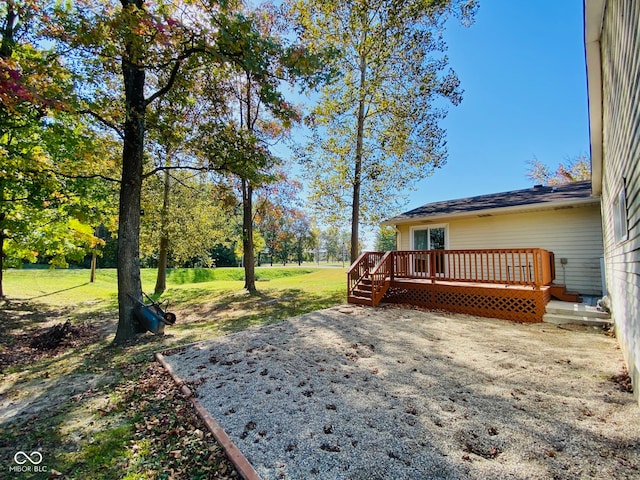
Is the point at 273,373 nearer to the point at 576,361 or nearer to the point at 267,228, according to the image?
the point at 576,361

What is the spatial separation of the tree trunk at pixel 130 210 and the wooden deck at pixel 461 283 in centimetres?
608

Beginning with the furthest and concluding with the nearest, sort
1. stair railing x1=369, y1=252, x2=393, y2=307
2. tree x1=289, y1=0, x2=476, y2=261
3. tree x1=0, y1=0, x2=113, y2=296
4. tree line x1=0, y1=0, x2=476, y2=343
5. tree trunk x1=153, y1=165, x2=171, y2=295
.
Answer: tree trunk x1=153, y1=165, x2=171, y2=295, tree x1=289, y1=0, x2=476, y2=261, stair railing x1=369, y1=252, x2=393, y2=307, tree x1=0, y1=0, x2=113, y2=296, tree line x1=0, y1=0, x2=476, y2=343

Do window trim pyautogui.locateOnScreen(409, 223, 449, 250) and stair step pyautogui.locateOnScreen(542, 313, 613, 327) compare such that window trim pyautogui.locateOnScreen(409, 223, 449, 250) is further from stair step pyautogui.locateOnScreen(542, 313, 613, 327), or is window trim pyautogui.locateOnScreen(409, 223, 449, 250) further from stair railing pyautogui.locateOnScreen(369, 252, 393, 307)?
stair step pyautogui.locateOnScreen(542, 313, 613, 327)

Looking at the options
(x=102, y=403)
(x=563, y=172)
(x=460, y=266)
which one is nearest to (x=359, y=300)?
(x=460, y=266)

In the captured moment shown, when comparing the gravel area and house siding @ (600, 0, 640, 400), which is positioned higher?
house siding @ (600, 0, 640, 400)

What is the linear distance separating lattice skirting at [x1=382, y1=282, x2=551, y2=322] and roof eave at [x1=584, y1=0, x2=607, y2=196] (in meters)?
3.27

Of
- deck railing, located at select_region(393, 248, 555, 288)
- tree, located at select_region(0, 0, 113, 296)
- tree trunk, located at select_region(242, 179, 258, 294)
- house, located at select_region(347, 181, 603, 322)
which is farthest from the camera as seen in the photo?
tree trunk, located at select_region(242, 179, 258, 294)

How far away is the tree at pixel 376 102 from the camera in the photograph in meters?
11.2

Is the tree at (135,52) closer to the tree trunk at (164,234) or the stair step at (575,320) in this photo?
the stair step at (575,320)

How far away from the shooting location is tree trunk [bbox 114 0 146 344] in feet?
21.2

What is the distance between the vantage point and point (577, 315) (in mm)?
6305

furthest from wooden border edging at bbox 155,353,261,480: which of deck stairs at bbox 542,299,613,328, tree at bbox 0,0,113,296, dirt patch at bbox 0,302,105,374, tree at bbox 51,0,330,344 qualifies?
deck stairs at bbox 542,299,613,328

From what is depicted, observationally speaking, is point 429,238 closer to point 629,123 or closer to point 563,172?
point 629,123

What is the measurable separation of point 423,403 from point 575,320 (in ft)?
17.9
